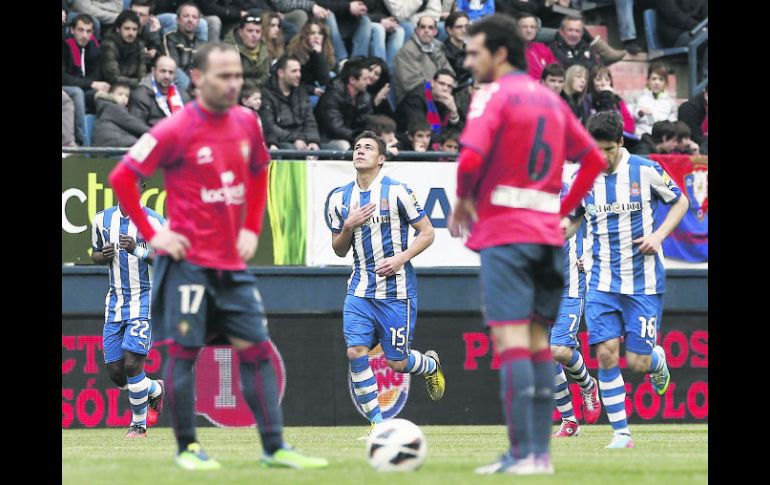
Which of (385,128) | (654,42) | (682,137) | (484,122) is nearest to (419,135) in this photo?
A: (385,128)

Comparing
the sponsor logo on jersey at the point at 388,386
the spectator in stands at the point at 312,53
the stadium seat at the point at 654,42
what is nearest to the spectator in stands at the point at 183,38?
the spectator in stands at the point at 312,53

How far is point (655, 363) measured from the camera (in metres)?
11.5

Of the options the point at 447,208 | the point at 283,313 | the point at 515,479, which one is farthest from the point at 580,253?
the point at 515,479

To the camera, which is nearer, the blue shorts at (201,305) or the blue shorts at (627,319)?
the blue shorts at (201,305)

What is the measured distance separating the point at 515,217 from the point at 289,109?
1033 centimetres

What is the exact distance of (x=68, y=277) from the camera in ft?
50.5

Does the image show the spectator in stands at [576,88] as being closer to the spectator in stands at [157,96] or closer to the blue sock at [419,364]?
the spectator in stands at [157,96]

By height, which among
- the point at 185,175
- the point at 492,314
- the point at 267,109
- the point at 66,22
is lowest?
the point at 492,314

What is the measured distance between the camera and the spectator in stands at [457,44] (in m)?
19.2

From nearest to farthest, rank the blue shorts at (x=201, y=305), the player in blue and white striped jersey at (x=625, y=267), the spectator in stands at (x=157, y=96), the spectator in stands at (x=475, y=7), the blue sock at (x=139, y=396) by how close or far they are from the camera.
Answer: the blue shorts at (x=201, y=305)
the player in blue and white striped jersey at (x=625, y=267)
the blue sock at (x=139, y=396)
the spectator in stands at (x=157, y=96)
the spectator in stands at (x=475, y=7)

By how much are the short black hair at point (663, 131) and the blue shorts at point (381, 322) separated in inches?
245

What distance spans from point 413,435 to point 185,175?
1.93 metres
